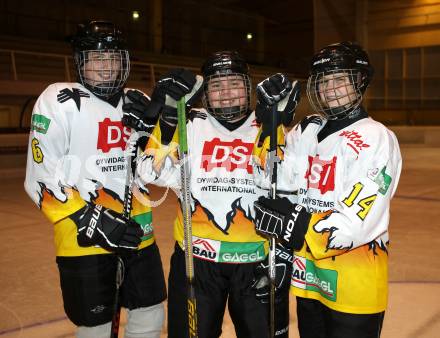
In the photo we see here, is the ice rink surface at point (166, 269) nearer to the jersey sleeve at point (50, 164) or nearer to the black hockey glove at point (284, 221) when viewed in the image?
the jersey sleeve at point (50, 164)

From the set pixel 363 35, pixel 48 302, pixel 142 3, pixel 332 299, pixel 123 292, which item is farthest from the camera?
pixel 142 3

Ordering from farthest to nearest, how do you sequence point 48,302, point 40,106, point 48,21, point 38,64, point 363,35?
point 363,35
point 48,21
point 38,64
point 48,302
point 40,106

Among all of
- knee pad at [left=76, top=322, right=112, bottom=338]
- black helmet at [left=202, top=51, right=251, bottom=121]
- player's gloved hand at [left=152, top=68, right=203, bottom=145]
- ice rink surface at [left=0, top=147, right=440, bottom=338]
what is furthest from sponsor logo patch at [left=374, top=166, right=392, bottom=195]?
ice rink surface at [left=0, top=147, right=440, bottom=338]

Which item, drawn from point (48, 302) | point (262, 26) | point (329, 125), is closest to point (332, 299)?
point (329, 125)

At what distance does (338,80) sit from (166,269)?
8.11 feet

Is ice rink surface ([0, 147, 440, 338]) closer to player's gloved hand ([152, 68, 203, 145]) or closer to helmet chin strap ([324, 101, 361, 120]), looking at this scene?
player's gloved hand ([152, 68, 203, 145])

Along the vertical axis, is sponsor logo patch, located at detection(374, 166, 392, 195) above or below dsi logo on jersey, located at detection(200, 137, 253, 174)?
below

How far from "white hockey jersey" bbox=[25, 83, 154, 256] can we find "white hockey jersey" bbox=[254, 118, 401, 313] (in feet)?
2.67

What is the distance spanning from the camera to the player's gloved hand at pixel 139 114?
2.12 meters

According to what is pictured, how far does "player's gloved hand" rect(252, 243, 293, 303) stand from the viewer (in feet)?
6.74

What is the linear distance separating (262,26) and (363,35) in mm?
6834

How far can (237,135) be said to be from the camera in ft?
7.22

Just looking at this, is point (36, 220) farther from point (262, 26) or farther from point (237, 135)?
point (262, 26)

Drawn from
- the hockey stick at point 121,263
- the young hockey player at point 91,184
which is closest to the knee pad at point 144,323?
the young hockey player at point 91,184
